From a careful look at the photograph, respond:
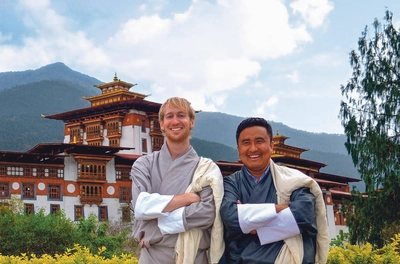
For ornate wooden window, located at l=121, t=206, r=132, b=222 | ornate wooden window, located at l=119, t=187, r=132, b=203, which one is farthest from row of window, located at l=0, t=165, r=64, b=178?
ornate wooden window, located at l=121, t=206, r=132, b=222

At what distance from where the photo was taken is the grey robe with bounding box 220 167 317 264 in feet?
11.0

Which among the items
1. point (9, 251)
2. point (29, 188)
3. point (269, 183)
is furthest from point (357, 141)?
point (269, 183)

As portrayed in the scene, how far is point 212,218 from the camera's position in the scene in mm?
3432

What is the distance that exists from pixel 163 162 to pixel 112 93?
31938 mm

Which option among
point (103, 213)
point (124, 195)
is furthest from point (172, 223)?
point (124, 195)

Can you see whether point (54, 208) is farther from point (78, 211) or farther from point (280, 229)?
point (280, 229)

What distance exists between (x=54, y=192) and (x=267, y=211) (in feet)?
76.4

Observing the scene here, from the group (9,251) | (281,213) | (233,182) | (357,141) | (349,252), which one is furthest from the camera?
(357,141)

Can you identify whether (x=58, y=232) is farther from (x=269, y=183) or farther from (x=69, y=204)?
(x=269, y=183)

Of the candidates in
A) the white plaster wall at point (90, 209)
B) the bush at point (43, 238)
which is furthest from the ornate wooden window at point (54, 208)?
the bush at point (43, 238)

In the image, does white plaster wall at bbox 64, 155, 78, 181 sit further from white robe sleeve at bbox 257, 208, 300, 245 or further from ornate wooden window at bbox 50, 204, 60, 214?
white robe sleeve at bbox 257, 208, 300, 245

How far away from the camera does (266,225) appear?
3.37m

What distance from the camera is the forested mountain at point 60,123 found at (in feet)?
257

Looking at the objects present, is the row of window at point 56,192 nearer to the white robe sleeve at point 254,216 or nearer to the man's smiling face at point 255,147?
the man's smiling face at point 255,147
